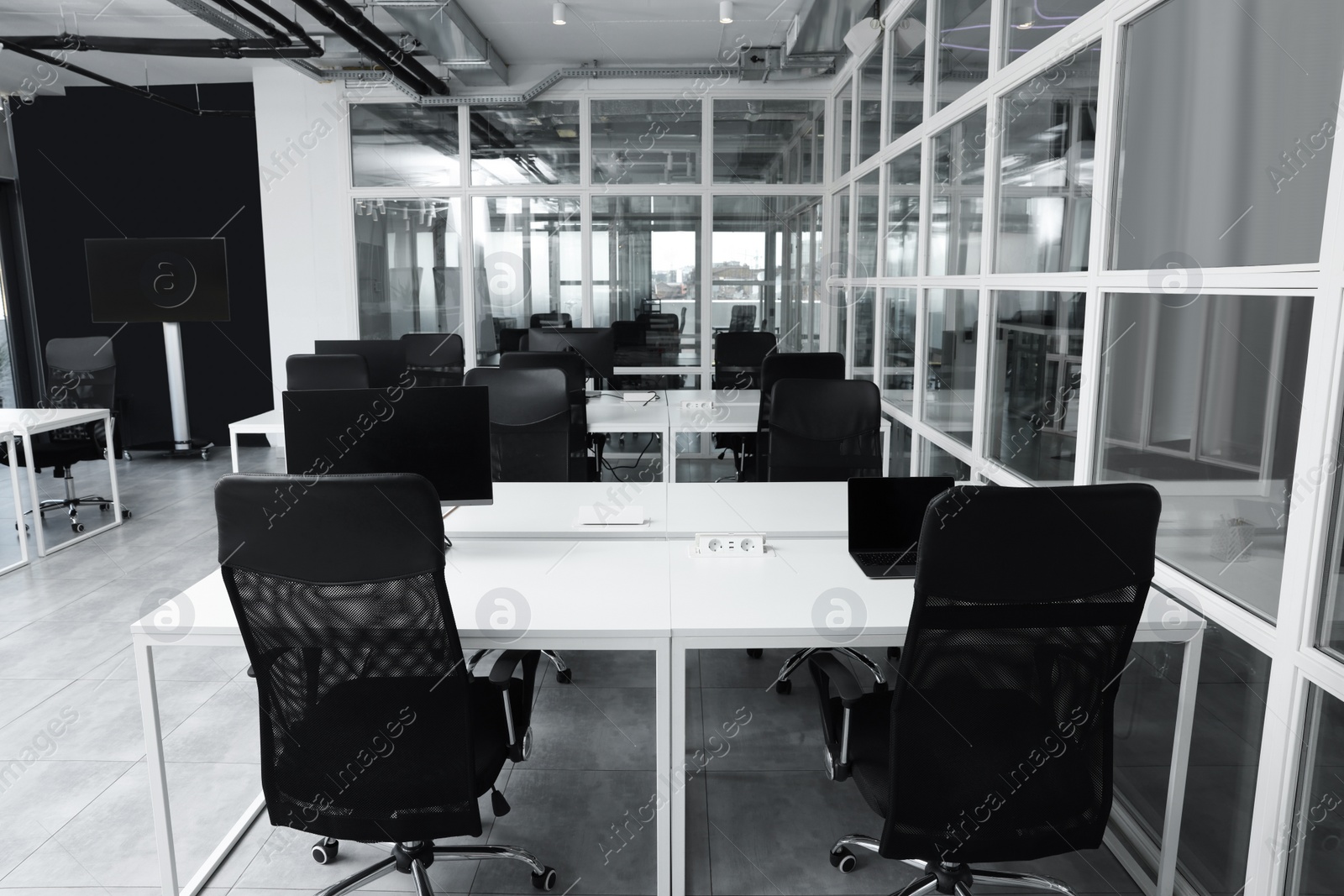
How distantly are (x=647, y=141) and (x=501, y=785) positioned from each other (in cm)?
659

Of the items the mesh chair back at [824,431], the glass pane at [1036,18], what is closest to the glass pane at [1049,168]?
the glass pane at [1036,18]

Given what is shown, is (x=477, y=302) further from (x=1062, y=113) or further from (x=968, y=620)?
(x=968, y=620)

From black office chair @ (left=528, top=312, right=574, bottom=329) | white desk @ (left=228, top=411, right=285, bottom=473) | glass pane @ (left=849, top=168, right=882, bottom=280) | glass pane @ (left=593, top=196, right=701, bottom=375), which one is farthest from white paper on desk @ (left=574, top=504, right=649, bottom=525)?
glass pane @ (left=593, top=196, right=701, bottom=375)

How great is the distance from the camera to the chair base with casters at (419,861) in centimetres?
218

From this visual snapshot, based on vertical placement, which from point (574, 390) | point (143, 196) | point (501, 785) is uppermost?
point (143, 196)

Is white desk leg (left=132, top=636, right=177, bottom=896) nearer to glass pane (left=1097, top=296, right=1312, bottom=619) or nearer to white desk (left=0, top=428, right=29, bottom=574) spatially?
glass pane (left=1097, top=296, right=1312, bottom=619)

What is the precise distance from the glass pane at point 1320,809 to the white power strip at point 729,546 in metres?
1.41

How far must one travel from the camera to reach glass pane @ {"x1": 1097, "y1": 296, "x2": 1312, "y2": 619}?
6.21ft

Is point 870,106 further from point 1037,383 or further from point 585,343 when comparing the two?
point 1037,383

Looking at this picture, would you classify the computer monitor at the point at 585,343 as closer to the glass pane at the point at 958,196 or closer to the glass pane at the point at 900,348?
the glass pane at the point at 900,348

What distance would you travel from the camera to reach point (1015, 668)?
181cm

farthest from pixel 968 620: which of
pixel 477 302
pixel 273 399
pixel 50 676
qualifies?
pixel 273 399

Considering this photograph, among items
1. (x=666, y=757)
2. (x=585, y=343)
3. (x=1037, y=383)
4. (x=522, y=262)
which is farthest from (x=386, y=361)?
(x=666, y=757)

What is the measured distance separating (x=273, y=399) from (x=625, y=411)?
4861 mm
